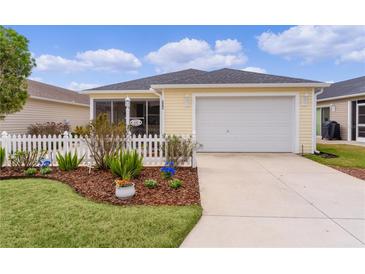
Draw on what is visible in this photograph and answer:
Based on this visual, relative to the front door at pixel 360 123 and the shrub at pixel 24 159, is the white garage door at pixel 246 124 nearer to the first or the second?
the shrub at pixel 24 159

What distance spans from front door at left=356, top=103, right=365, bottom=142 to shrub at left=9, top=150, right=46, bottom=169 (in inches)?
686

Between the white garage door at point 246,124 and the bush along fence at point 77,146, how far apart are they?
3777 millimetres

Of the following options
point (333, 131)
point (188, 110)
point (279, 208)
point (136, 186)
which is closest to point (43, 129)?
point (188, 110)

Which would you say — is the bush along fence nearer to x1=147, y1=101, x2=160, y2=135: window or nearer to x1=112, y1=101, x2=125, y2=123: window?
x1=147, y1=101, x2=160, y2=135: window

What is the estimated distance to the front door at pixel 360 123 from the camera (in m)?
15.9

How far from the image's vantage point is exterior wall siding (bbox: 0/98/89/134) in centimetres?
1380

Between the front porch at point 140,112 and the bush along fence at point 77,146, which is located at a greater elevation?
the front porch at point 140,112

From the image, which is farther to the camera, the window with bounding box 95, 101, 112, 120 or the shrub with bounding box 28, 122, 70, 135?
the window with bounding box 95, 101, 112, 120

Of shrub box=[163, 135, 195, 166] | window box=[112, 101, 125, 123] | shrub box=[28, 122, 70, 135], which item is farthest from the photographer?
window box=[112, 101, 125, 123]

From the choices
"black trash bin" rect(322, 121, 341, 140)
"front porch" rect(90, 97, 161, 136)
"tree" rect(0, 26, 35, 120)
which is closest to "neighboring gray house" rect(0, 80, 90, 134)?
"front porch" rect(90, 97, 161, 136)

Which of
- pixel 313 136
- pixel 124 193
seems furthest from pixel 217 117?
pixel 124 193

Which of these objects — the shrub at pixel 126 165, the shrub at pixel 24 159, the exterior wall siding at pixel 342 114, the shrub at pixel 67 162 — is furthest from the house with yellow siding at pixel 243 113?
the exterior wall siding at pixel 342 114

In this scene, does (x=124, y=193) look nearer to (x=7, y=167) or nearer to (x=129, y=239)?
(x=129, y=239)
